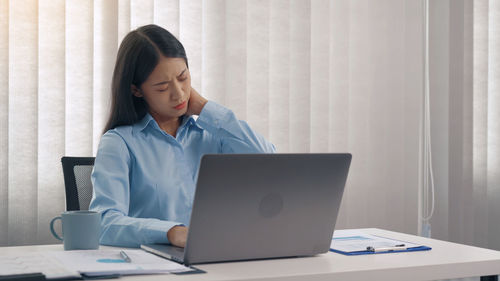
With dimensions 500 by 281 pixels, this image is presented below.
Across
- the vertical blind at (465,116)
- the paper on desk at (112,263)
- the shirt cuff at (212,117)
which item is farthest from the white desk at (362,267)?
the vertical blind at (465,116)

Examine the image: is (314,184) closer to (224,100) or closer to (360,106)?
(224,100)

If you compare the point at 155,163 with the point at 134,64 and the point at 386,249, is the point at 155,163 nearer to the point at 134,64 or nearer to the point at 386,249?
the point at 134,64

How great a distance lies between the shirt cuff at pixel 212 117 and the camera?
168 centimetres

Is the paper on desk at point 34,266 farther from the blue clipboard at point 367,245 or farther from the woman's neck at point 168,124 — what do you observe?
the woman's neck at point 168,124

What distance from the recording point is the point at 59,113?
8.09 ft

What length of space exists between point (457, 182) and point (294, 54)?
3.96ft

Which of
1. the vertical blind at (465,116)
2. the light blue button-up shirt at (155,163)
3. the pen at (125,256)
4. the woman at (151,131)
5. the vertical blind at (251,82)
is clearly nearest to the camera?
the pen at (125,256)

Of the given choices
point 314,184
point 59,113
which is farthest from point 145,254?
point 59,113

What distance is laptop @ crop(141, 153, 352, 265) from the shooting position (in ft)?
3.14

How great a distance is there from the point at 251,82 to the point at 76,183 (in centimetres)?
136

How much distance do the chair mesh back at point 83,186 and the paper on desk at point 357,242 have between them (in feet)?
2.36

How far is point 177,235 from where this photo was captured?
113 cm

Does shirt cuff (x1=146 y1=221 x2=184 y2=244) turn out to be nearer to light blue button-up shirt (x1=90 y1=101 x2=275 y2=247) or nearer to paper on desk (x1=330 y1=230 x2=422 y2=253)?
light blue button-up shirt (x1=90 y1=101 x2=275 y2=247)

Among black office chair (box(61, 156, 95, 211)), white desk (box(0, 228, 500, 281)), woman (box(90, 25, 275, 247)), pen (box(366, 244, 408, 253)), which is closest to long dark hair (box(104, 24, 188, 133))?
woman (box(90, 25, 275, 247))
